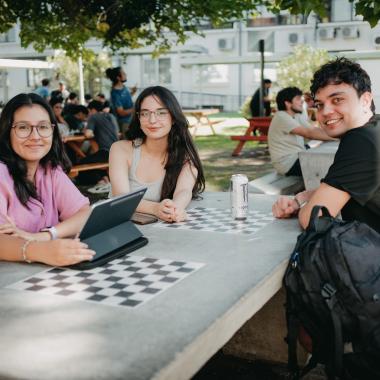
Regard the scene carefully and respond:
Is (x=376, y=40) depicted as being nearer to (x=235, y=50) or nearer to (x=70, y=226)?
(x=235, y=50)

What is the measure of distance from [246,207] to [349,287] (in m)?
0.94

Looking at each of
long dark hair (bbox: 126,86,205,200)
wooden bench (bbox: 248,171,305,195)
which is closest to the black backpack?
long dark hair (bbox: 126,86,205,200)

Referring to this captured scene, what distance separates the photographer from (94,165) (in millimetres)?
8250

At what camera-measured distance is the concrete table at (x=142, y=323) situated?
1317mm

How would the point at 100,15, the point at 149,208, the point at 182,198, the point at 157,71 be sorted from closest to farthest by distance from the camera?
the point at 149,208
the point at 182,198
the point at 100,15
the point at 157,71

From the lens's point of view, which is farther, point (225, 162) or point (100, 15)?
point (225, 162)

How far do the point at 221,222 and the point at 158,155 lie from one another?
837 mm

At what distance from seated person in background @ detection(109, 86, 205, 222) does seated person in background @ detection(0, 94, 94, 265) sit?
58 centimetres

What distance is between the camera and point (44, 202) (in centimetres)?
271

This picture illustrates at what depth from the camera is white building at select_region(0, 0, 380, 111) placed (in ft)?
99.1

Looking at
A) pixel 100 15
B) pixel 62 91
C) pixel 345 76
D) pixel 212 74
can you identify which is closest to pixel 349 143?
pixel 345 76

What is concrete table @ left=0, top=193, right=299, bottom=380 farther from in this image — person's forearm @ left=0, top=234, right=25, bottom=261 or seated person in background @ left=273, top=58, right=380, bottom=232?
seated person in background @ left=273, top=58, right=380, bottom=232

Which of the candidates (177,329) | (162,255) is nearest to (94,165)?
(162,255)

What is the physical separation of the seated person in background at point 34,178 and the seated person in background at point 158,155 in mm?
576
